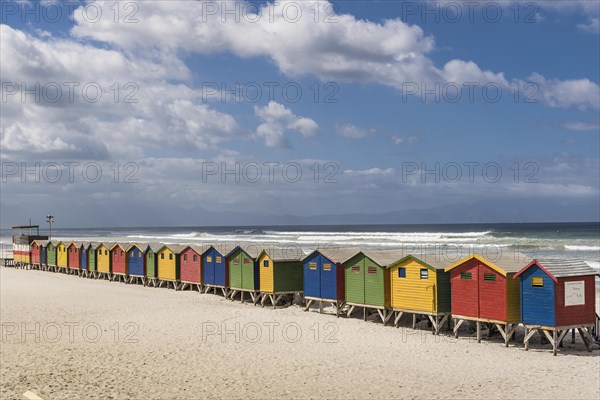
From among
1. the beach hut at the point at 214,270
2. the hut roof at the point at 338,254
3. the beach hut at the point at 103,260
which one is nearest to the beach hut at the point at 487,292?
the hut roof at the point at 338,254

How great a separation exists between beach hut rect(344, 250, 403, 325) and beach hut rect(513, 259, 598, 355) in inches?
242

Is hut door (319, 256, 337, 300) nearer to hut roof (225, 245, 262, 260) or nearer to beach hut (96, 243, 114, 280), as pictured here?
hut roof (225, 245, 262, 260)

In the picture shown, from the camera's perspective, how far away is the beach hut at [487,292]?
22.6 metres

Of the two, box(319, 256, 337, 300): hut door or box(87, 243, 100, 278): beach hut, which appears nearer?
box(319, 256, 337, 300): hut door

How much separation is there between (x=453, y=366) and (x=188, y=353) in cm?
880

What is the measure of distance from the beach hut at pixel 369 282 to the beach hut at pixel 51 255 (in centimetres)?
3585

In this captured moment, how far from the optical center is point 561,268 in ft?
71.7

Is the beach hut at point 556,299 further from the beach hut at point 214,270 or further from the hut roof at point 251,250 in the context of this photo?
the beach hut at point 214,270

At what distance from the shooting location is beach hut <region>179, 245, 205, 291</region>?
38.0m

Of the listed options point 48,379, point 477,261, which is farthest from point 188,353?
point 477,261

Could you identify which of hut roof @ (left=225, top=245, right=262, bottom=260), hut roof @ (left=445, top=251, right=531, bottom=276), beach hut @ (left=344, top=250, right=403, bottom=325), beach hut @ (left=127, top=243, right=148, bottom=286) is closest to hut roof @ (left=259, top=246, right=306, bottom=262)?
hut roof @ (left=225, top=245, right=262, bottom=260)

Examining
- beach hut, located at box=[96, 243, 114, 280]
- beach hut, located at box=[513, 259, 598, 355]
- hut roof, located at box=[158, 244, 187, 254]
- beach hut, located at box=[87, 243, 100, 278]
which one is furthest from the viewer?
beach hut, located at box=[87, 243, 100, 278]

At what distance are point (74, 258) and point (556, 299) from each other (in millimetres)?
41450

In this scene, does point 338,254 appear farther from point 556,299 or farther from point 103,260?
point 103,260
